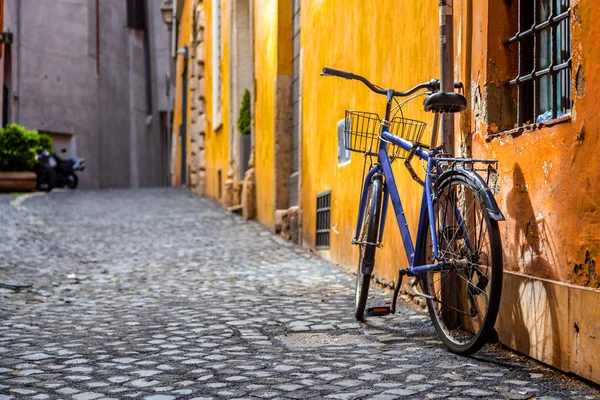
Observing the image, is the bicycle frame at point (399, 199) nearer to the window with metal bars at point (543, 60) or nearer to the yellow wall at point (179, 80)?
the window with metal bars at point (543, 60)

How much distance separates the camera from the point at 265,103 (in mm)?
12227

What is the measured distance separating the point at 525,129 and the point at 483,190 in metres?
0.42

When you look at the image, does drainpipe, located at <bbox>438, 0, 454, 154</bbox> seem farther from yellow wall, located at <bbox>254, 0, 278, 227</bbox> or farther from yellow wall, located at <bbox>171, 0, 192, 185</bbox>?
yellow wall, located at <bbox>171, 0, 192, 185</bbox>

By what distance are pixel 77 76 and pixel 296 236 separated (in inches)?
805

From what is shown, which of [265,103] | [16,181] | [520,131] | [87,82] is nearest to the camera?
[520,131]

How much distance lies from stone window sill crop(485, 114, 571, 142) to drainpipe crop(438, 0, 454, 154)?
1.59 ft

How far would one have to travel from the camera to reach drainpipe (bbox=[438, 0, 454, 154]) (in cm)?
489

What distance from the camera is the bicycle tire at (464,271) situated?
12.3ft

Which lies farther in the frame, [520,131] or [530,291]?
[520,131]

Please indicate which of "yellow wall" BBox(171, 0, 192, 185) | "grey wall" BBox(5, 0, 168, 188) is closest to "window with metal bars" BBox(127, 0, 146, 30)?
"grey wall" BBox(5, 0, 168, 188)

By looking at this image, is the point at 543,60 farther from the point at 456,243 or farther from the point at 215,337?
the point at 215,337

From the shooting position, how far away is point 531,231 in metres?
3.94

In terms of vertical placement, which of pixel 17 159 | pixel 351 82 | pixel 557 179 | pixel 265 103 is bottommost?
pixel 557 179

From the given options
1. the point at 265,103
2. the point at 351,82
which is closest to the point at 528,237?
the point at 351,82
